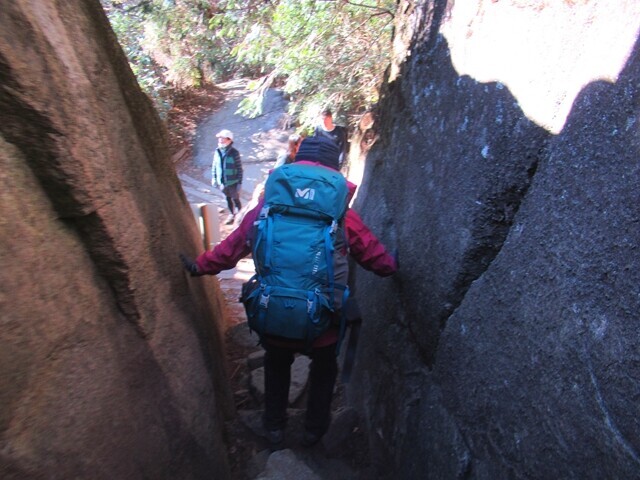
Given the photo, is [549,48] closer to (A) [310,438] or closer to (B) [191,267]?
(B) [191,267]

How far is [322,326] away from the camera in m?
2.73

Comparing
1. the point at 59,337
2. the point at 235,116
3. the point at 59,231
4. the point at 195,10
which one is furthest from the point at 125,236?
the point at 235,116

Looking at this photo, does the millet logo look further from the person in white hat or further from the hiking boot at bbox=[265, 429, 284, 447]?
the person in white hat

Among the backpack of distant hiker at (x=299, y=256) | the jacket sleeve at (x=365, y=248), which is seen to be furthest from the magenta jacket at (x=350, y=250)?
the backpack of distant hiker at (x=299, y=256)

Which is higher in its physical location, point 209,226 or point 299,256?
point 299,256

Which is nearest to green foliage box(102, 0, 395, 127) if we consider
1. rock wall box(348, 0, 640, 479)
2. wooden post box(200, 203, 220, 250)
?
wooden post box(200, 203, 220, 250)

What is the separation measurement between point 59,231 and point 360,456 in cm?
250

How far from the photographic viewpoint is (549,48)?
205 centimetres

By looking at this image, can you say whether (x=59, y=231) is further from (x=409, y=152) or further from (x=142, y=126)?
(x=409, y=152)

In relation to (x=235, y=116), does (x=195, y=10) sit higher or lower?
higher

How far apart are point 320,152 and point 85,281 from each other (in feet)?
5.05

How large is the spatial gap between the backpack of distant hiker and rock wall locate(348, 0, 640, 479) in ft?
1.79

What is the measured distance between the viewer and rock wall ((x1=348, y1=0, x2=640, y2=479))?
147 cm

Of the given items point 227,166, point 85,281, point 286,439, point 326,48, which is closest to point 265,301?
point 85,281
